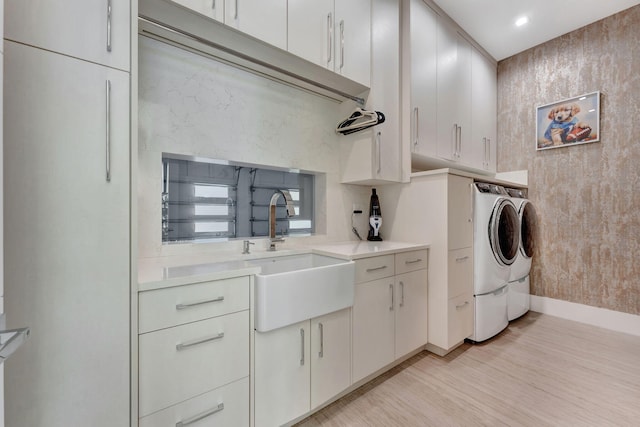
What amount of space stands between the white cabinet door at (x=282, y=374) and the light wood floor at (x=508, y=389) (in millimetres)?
194

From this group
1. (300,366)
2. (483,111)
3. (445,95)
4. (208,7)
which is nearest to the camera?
(208,7)

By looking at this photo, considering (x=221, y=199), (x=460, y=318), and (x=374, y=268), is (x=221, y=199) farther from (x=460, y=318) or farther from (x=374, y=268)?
(x=460, y=318)

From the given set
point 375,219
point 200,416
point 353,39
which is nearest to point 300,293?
point 200,416

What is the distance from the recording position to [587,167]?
2.68 metres

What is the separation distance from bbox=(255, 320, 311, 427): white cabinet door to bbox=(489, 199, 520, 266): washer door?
1.82m

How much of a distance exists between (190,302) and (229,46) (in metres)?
1.32

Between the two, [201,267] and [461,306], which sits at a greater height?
[201,267]

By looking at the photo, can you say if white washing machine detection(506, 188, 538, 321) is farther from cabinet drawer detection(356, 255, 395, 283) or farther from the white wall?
the white wall

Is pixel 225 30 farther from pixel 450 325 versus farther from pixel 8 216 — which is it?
pixel 450 325

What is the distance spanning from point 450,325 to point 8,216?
2386 mm

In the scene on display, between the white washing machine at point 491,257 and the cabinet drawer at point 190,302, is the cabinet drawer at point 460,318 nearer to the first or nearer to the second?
the white washing machine at point 491,257

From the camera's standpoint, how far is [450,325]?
200 centimetres

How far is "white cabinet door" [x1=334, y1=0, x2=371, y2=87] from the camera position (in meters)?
1.74

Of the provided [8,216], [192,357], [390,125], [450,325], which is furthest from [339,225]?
[8,216]
